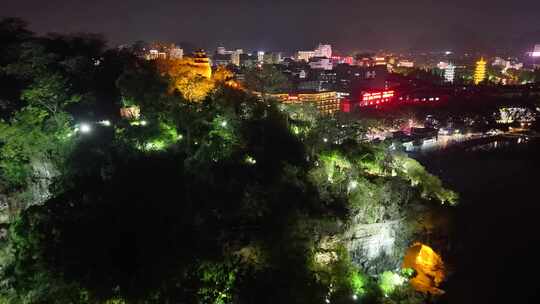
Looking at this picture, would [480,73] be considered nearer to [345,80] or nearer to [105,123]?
[345,80]

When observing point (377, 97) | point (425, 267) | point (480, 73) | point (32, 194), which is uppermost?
point (32, 194)

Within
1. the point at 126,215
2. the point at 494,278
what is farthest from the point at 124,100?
the point at 494,278

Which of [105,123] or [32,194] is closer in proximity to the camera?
[32,194]

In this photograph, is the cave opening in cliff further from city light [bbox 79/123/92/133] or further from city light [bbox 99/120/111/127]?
city light [bbox 79/123/92/133]

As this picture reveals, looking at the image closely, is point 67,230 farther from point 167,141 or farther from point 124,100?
point 124,100

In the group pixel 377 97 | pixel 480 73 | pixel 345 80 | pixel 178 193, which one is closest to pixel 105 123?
pixel 178 193

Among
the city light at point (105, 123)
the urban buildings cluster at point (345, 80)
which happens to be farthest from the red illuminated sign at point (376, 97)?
the city light at point (105, 123)
